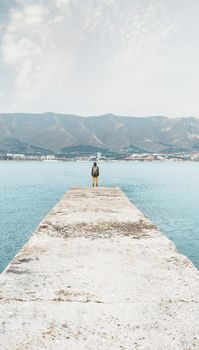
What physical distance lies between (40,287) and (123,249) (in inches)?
148

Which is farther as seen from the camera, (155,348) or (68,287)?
(68,287)

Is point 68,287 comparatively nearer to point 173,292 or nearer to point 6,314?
point 6,314

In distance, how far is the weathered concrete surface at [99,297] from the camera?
495cm

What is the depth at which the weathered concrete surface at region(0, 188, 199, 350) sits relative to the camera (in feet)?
16.3

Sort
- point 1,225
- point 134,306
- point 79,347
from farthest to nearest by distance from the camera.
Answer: point 1,225, point 134,306, point 79,347

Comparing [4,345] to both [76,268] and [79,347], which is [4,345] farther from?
[76,268]

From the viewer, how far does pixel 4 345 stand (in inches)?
187

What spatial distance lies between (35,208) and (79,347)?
37.9 m

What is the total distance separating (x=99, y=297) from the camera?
634 centimetres

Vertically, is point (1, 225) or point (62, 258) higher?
point (62, 258)

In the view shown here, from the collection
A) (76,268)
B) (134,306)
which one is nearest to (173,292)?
(134,306)

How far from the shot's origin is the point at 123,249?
10.0 m

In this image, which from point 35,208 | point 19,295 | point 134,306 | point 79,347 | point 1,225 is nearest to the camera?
point 79,347

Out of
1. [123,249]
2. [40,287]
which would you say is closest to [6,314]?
[40,287]
